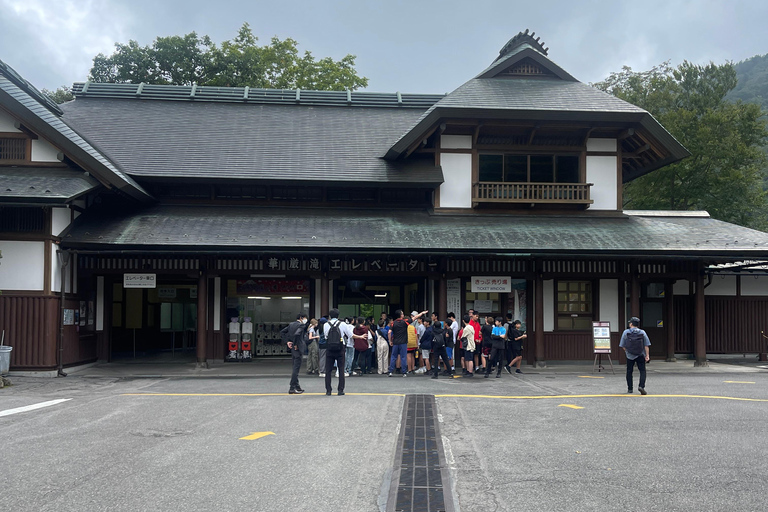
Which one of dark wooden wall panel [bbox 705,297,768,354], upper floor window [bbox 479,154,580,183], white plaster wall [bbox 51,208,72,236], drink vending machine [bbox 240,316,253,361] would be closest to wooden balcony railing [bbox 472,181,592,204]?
upper floor window [bbox 479,154,580,183]

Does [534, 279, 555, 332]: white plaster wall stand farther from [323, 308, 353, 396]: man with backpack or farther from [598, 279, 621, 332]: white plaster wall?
[323, 308, 353, 396]: man with backpack

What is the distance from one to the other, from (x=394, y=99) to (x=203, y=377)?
14366mm

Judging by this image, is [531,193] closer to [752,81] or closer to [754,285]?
[754,285]

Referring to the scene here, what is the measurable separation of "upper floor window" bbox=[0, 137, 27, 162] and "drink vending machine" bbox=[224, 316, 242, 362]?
7.58m

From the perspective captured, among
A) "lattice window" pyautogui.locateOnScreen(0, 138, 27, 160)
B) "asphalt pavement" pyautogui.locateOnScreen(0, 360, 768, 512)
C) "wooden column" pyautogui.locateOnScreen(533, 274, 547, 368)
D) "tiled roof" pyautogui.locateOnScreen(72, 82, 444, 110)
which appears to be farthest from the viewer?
"tiled roof" pyautogui.locateOnScreen(72, 82, 444, 110)

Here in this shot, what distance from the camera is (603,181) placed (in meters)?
20.9

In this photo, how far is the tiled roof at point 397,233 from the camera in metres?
17.1

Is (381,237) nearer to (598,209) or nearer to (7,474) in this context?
(598,209)

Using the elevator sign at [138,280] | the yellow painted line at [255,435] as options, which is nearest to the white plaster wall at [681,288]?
the elevator sign at [138,280]

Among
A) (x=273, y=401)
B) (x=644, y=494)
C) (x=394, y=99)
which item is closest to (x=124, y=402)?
(x=273, y=401)

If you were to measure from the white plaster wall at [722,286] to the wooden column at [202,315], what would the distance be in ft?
55.3

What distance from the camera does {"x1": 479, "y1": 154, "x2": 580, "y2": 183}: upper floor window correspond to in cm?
2072

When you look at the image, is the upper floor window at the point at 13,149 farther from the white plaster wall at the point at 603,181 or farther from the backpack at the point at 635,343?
the white plaster wall at the point at 603,181

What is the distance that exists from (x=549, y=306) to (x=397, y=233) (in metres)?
5.48
